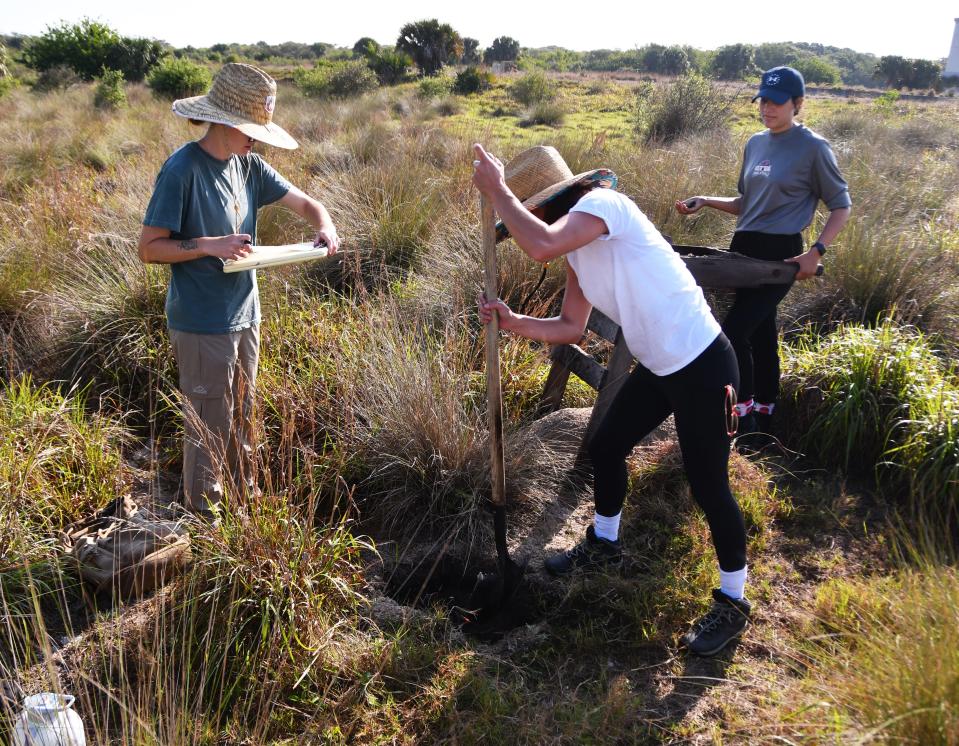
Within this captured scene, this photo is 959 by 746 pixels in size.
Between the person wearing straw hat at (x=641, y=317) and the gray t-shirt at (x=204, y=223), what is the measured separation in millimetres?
1076

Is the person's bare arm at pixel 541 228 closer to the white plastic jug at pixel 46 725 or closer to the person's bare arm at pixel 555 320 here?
the person's bare arm at pixel 555 320

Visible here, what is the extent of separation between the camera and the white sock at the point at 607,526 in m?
3.39

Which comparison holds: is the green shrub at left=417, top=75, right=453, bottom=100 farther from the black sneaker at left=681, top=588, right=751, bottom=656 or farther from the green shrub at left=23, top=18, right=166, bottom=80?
the black sneaker at left=681, top=588, right=751, bottom=656

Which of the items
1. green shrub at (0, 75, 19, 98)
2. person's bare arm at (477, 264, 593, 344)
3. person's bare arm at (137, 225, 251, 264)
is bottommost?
person's bare arm at (477, 264, 593, 344)

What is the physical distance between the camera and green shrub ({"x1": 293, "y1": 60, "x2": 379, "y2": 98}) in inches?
915

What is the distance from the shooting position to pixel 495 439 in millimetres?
3236

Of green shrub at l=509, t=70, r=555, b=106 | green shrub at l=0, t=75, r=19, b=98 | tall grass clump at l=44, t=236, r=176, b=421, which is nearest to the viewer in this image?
tall grass clump at l=44, t=236, r=176, b=421

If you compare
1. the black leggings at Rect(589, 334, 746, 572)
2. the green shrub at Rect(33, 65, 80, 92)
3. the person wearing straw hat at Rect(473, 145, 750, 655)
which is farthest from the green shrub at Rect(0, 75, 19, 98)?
the black leggings at Rect(589, 334, 746, 572)

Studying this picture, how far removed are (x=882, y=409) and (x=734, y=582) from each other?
1894 mm

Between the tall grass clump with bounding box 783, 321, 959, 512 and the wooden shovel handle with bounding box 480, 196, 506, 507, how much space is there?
82.8 inches

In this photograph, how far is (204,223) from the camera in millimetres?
3008

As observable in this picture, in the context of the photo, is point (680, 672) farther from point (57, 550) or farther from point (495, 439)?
point (57, 550)

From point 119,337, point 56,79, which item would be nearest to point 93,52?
point 56,79

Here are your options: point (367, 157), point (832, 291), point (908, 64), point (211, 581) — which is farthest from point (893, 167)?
point (908, 64)
